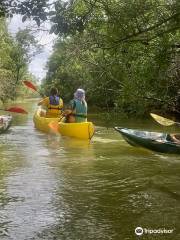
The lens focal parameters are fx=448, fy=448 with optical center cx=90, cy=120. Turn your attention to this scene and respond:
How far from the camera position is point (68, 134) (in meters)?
13.5

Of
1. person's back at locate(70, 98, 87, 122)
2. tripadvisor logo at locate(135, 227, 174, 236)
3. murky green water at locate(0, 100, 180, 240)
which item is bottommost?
tripadvisor logo at locate(135, 227, 174, 236)

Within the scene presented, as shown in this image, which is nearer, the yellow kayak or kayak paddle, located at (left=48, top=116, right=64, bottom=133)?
the yellow kayak

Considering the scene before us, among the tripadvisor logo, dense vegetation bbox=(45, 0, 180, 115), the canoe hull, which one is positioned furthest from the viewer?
the canoe hull

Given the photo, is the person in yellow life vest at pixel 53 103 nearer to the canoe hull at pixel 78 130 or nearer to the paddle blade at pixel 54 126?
the paddle blade at pixel 54 126

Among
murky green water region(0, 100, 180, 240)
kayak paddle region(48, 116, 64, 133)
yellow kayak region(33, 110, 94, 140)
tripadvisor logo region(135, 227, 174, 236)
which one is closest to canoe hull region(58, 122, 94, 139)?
yellow kayak region(33, 110, 94, 140)

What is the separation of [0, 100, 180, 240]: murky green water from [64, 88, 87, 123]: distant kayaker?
1394 millimetres

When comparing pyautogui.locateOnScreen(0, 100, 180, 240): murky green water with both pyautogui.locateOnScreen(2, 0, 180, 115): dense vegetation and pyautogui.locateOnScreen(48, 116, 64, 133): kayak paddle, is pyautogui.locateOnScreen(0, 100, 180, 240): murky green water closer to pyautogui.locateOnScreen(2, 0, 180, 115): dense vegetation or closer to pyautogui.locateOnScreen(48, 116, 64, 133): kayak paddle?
pyautogui.locateOnScreen(2, 0, 180, 115): dense vegetation

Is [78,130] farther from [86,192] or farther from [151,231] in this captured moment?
[151,231]

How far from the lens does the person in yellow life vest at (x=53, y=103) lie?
50.3 feet

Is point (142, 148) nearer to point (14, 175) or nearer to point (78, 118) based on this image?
point (78, 118)

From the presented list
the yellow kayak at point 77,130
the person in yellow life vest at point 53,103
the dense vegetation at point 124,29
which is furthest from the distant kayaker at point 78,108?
the person in yellow life vest at point 53,103

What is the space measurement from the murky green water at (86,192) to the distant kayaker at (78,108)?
1394 mm

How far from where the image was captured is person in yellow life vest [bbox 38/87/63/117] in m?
15.3

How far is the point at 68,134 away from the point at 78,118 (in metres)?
0.60
